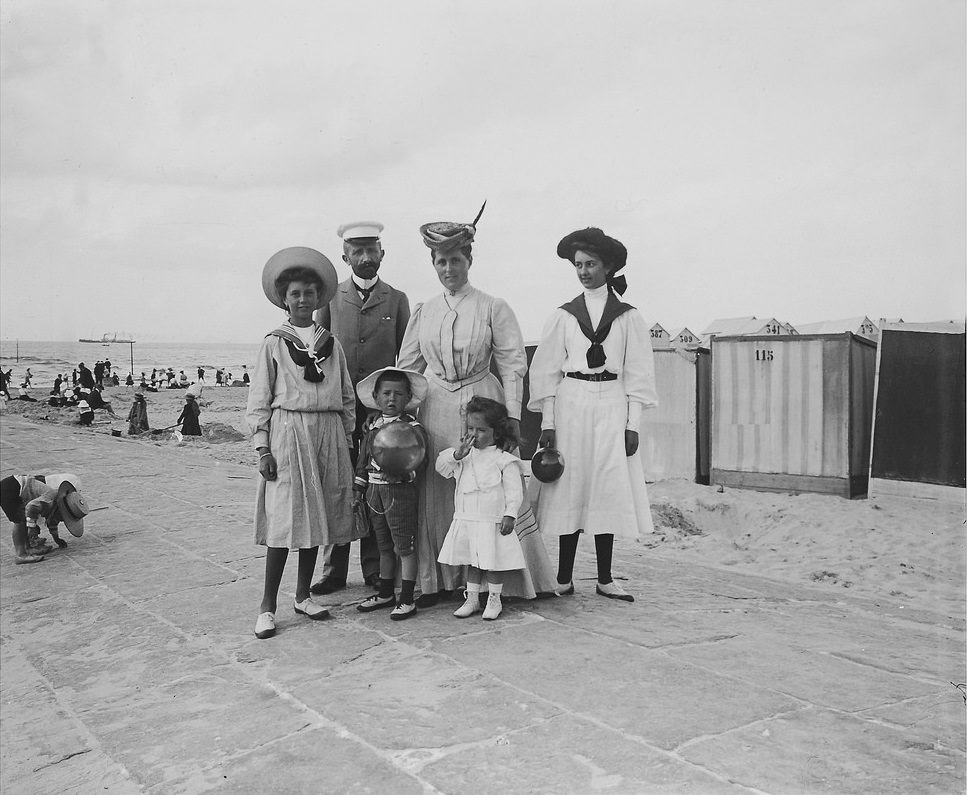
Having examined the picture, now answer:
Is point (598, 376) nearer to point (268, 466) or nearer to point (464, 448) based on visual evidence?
point (464, 448)

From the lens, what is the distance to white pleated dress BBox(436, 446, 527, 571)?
4109 millimetres

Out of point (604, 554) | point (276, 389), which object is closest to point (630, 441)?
point (604, 554)

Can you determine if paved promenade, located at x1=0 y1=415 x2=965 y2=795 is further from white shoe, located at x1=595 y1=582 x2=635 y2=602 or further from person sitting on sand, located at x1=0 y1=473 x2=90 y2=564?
person sitting on sand, located at x1=0 y1=473 x2=90 y2=564

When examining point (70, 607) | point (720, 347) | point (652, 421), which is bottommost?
point (70, 607)

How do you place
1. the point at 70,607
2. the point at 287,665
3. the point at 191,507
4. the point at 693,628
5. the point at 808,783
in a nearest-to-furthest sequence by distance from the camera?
the point at 808,783 < the point at 287,665 < the point at 693,628 < the point at 70,607 < the point at 191,507

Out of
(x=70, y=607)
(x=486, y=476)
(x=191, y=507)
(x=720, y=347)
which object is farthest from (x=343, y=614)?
(x=720, y=347)

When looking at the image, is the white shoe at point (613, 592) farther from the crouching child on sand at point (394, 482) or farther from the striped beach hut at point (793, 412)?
the striped beach hut at point (793, 412)

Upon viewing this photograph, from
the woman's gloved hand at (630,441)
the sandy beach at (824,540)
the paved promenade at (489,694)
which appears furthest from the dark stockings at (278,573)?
the sandy beach at (824,540)

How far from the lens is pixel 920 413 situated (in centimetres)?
808

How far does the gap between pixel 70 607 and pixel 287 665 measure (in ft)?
7.30

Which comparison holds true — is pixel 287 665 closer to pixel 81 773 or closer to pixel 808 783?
pixel 81 773

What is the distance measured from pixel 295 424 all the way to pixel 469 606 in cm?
124

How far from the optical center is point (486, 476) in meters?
4.14

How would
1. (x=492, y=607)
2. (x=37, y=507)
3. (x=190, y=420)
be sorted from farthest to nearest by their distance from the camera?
(x=190, y=420)
(x=37, y=507)
(x=492, y=607)
